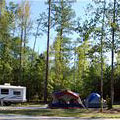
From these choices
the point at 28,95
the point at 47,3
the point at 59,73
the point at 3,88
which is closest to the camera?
the point at 3,88

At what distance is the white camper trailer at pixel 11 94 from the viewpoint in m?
30.1

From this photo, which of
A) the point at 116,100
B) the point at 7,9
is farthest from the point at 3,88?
the point at 116,100

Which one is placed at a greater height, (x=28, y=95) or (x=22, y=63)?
(x=22, y=63)

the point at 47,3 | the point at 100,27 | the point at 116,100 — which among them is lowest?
the point at 116,100

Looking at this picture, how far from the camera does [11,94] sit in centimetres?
3070

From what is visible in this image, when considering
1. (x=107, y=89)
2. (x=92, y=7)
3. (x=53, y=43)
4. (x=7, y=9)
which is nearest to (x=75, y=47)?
(x=53, y=43)

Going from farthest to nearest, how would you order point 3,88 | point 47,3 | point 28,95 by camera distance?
point 28,95 → point 47,3 → point 3,88

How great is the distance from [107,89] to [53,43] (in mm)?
9290

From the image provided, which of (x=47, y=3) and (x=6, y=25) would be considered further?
(x=6, y=25)

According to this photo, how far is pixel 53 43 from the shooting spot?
129 ft

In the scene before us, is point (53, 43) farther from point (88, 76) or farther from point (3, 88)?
point (3, 88)

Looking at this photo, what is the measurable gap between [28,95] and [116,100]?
490 inches

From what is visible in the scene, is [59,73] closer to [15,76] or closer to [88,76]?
[88,76]

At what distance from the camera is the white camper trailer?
98.8ft
